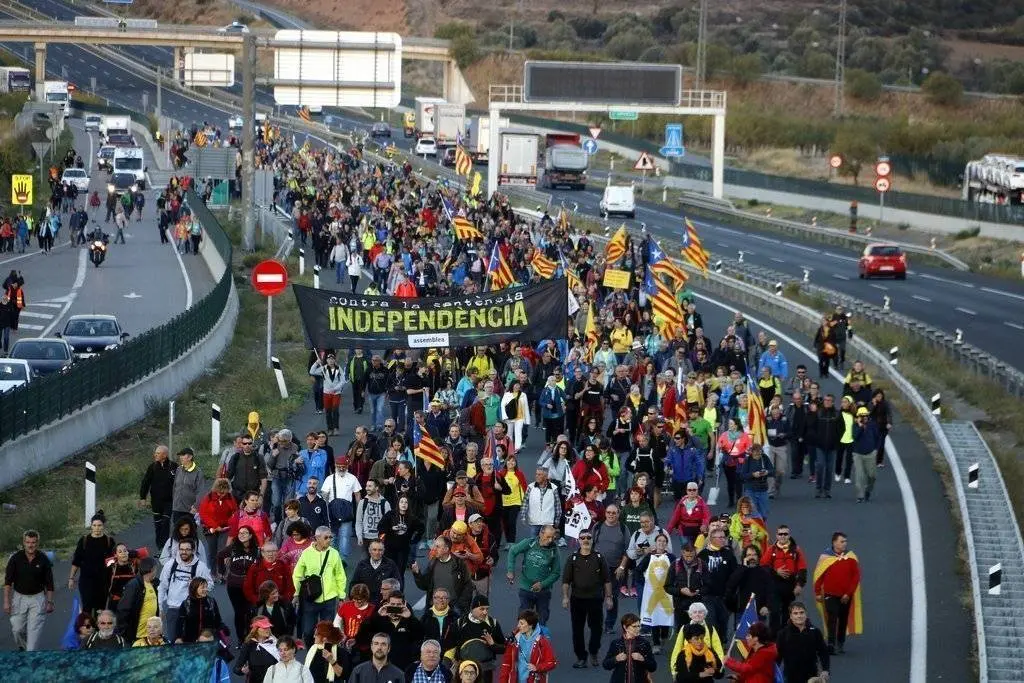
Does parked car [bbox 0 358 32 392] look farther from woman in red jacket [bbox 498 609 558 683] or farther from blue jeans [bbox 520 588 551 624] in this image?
woman in red jacket [bbox 498 609 558 683]

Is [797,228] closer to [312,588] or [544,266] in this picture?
[544,266]

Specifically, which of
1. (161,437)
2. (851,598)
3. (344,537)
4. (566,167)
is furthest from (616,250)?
(566,167)

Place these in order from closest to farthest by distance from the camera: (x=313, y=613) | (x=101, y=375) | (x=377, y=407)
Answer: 1. (x=313, y=613)
2. (x=377, y=407)
3. (x=101, y=375)

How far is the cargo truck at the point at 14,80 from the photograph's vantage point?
116081 mm

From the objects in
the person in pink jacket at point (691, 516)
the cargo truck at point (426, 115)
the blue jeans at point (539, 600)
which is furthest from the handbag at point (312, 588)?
the cargo truck at point (426, 115)

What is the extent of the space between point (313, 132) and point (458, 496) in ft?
326

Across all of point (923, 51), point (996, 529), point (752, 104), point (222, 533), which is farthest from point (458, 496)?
point (923, 51)

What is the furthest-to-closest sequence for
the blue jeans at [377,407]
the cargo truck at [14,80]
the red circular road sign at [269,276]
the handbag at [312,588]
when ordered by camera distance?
the cargo truck at [14,80] → the red circular road sign at [269,276] → the blue jeans at [377,407] → the handbag at [312,588]

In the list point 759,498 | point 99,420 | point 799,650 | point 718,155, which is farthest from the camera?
point 718,155

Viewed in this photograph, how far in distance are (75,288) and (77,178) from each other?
29.7 metres

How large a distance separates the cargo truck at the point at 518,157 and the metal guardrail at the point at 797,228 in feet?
21.9

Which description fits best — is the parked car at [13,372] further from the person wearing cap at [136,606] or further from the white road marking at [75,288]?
the person wearing cap at [136,606]

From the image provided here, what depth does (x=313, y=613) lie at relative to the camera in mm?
15797

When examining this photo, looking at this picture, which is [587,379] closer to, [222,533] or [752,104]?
[222,533]
